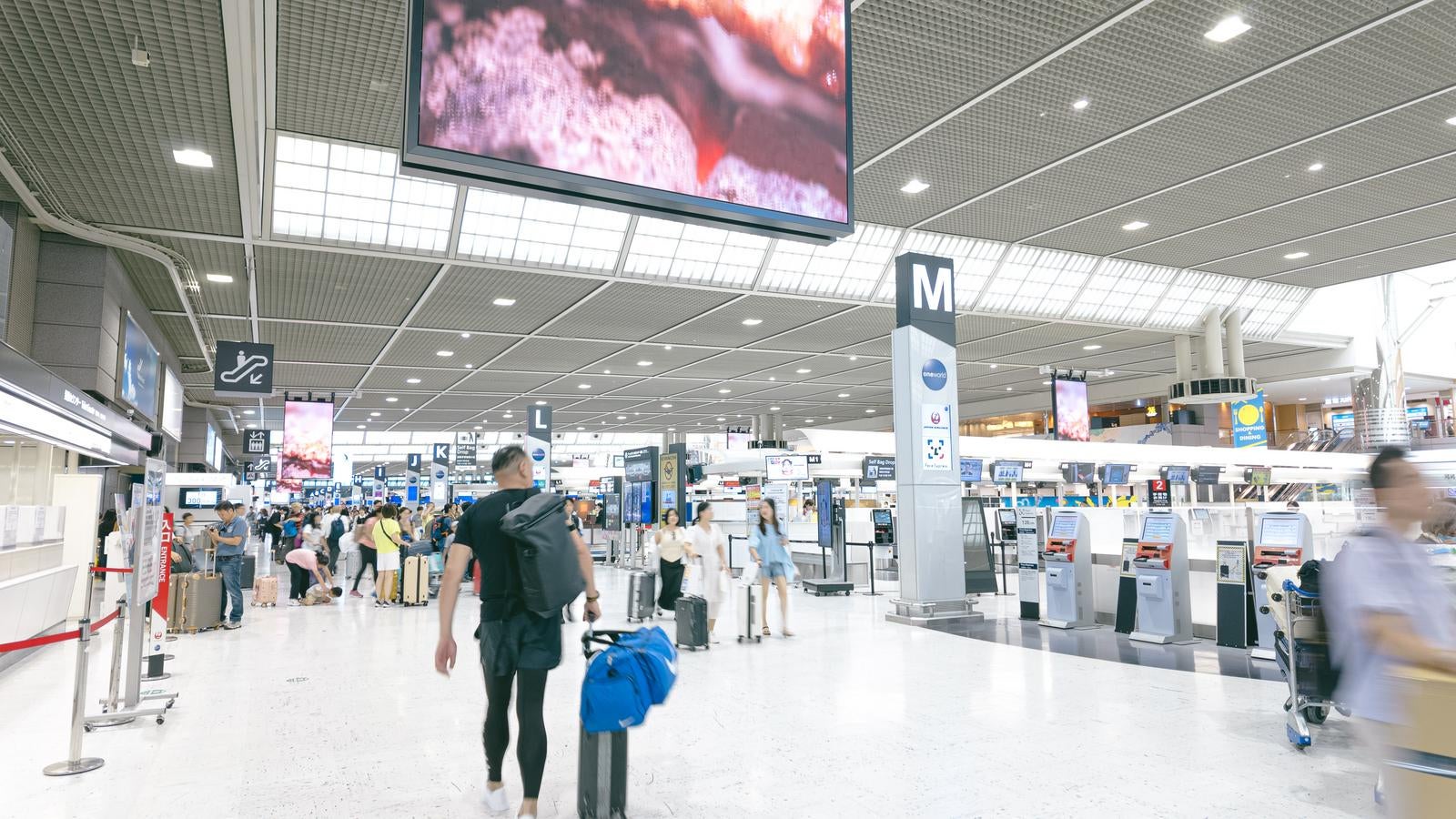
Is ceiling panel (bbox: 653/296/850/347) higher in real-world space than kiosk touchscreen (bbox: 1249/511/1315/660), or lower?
higher

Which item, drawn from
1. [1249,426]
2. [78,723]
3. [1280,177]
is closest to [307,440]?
[78,723]

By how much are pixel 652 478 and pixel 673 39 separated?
15.3 metres

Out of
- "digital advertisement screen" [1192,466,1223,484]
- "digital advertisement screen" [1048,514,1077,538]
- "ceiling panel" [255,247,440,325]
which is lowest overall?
"digital advertisement screen" [1048,514,1077,538]

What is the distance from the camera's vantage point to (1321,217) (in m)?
14.1

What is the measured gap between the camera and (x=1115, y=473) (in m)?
24.2

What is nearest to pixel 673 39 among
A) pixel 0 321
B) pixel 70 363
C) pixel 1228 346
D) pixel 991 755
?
pixel 991 755

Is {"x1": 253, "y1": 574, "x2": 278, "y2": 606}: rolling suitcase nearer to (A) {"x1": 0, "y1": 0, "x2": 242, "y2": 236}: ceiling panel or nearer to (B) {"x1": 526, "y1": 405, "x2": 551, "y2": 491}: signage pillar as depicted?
(B) {"x1": 526, "y1": 405, "x2": 551, "y2": 491}: signage pillar

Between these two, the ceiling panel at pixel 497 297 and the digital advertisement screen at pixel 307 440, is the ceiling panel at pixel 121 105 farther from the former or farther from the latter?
the digital advertisement screen at pixel 307 440

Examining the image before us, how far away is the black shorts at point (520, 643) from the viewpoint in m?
3.94

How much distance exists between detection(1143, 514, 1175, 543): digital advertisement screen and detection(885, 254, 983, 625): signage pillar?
2.53 metres

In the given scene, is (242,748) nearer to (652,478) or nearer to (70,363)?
(70,363)

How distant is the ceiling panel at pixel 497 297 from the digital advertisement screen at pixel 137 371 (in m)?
4.63

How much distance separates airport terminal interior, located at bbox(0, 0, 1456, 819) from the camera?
14.3 ft

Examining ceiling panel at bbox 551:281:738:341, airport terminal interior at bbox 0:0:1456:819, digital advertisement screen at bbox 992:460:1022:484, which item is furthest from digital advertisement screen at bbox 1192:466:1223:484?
ceiling panel at bbox 551:281:738:341
